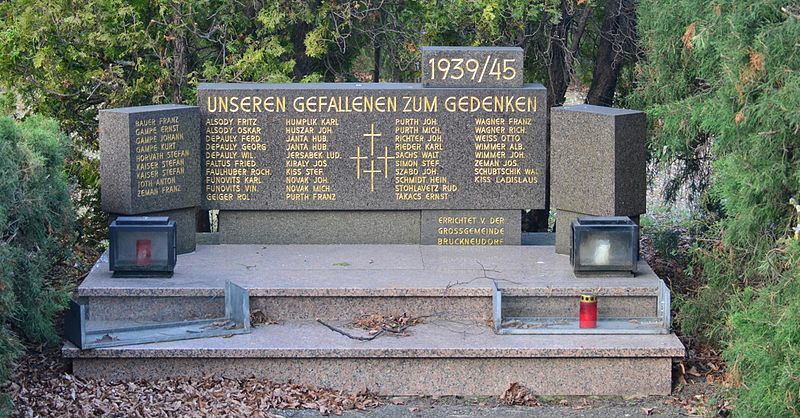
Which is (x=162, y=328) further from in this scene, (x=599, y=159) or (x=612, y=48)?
(x=612, y=48)

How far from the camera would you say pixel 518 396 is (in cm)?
896

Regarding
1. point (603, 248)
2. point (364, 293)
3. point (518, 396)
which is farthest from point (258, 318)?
point (603, 248)

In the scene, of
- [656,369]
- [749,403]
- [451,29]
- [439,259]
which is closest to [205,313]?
[439,259]

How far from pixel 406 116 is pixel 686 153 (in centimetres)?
249

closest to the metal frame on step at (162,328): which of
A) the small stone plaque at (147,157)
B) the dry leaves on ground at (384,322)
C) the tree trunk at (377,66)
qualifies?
the dry leaves on ground at (384,322)

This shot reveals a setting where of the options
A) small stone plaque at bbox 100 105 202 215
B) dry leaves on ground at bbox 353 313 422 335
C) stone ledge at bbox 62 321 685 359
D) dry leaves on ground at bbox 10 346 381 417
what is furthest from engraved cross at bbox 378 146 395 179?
dry leaves on ground at bbox 10 346 381 417

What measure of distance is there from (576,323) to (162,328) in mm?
3133

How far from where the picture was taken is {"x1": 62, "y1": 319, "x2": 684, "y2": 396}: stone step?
897cm

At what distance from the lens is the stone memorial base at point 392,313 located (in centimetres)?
900

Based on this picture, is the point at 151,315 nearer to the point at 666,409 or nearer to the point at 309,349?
the point at 309,349

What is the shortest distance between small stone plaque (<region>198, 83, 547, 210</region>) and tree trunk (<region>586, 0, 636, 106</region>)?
2.74m

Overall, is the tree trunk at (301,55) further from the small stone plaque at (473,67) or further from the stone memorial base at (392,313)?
the stone memorial base at (392,313)

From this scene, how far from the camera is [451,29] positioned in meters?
13.3

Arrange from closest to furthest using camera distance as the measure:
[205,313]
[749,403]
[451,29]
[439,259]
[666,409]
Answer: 1. [749,403]
2. [666,409]
3. [205,313]
4. [439,259]
5. [451,29]
